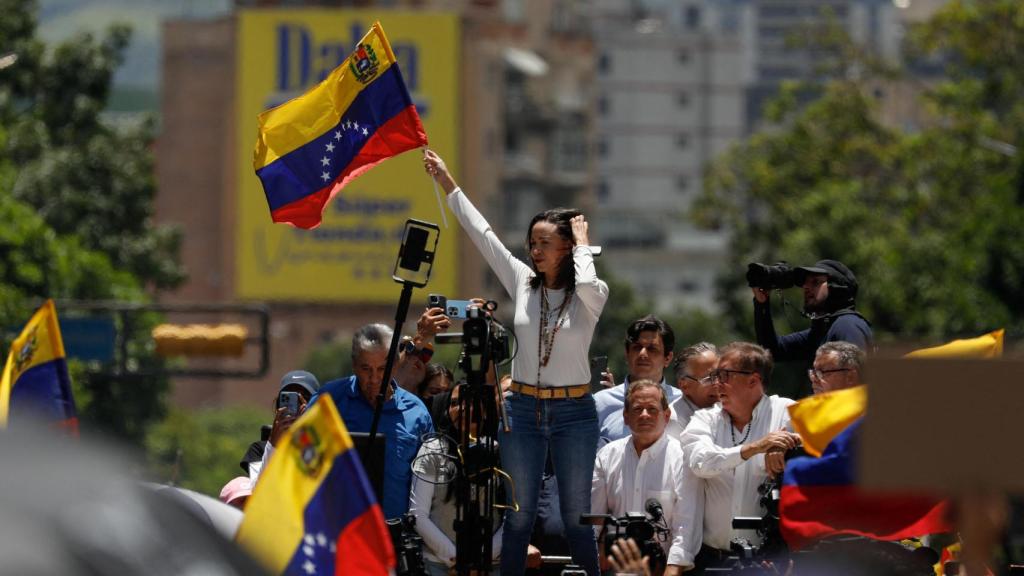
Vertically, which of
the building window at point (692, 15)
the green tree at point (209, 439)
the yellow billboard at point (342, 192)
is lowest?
the green tree at point (209, 439)

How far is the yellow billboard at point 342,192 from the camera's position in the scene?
9762 centimetres

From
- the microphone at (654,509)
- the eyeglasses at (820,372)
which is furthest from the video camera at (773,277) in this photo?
the microphone at (654,509)

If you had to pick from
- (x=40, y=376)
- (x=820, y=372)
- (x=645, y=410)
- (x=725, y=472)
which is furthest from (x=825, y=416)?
(x=40, y=376)

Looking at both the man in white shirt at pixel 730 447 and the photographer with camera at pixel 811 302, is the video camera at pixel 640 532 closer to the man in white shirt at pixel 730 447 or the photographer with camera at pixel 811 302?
the man in white shirt at pixel 730 447

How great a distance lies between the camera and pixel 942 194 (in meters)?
51.0

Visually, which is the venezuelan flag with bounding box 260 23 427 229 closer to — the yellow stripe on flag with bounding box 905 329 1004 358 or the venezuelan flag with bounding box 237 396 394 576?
the yellow stripe on flag with bounding box 905 329 1004 358

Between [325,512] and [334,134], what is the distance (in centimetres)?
556

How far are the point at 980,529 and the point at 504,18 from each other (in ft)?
324

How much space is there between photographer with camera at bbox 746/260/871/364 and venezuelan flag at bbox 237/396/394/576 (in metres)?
4.40

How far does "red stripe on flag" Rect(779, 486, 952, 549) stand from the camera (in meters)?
9.07

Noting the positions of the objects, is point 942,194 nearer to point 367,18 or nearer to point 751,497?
point 751,497

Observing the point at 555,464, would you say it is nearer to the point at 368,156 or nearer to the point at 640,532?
the point at 640,532

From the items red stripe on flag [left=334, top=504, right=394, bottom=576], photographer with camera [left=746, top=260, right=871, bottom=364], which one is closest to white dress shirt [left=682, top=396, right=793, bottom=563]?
photographer with camera [left=746, top=260, right=871, bottom=364]

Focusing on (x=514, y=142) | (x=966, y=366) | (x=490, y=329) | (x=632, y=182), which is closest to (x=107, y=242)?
(x=490, y=329)
